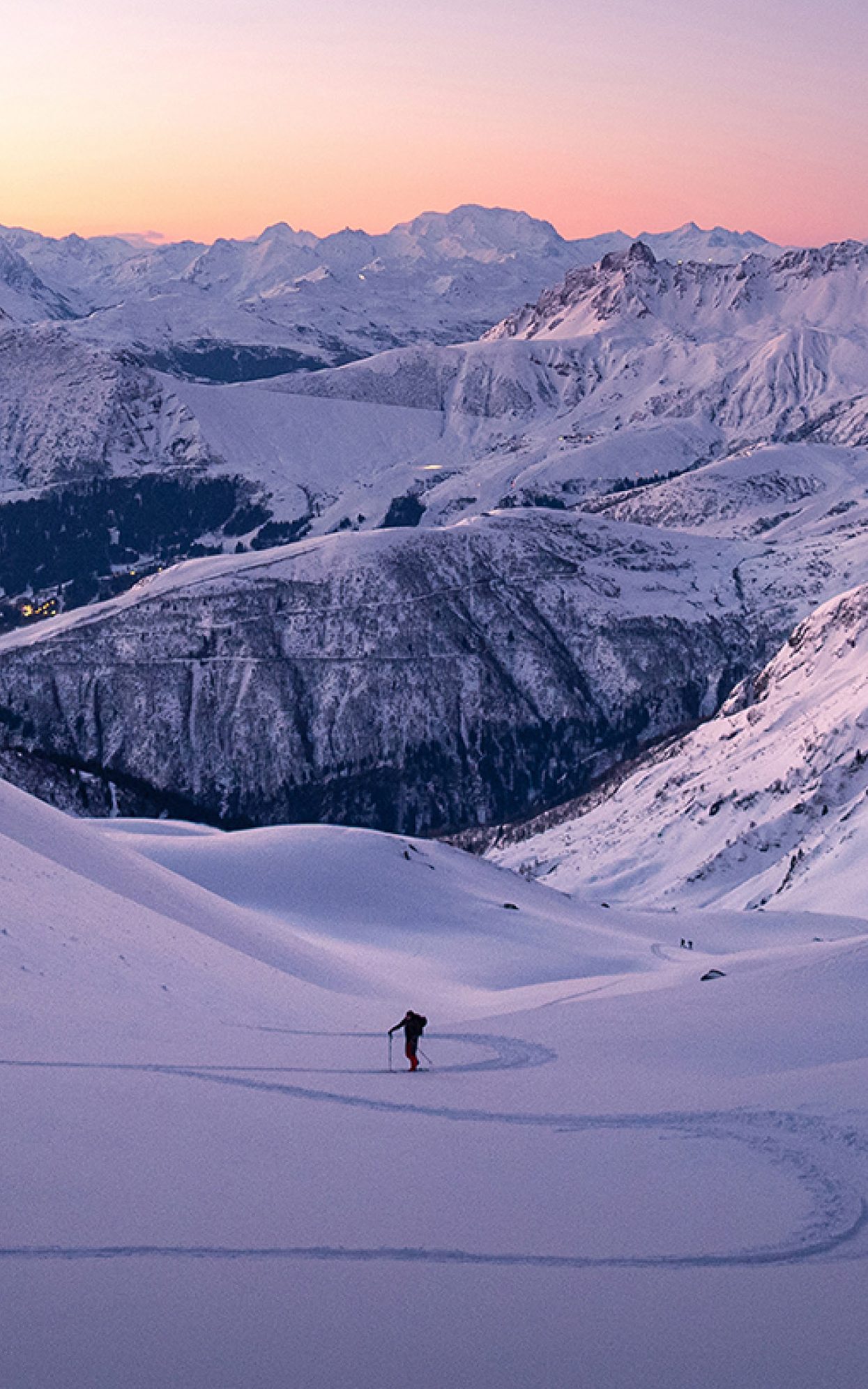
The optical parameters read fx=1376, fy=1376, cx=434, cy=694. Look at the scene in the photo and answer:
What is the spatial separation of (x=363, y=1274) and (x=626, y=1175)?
191 inches

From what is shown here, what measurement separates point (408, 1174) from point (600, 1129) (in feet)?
13.1

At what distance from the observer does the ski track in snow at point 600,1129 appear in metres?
13.6

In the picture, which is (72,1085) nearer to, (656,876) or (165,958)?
(165,958)

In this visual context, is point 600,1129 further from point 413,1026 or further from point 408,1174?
point 413,1026

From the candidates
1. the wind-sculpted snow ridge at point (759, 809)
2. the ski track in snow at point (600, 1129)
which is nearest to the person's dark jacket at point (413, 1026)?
the ski track in snow at point (600, 1129)

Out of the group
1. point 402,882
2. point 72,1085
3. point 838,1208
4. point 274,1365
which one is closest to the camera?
point 274,1365

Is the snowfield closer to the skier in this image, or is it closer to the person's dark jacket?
the skier

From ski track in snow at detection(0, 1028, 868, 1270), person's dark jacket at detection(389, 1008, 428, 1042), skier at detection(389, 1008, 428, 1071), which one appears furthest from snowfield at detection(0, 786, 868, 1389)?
person's dark jacket at detection(389, 1008, 428, 1042)

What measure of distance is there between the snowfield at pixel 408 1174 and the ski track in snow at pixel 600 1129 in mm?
55

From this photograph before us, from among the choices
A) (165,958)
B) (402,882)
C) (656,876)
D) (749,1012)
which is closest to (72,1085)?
(165,958)

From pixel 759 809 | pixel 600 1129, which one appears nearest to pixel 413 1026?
pixel 600 1129

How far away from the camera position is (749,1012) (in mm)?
28766

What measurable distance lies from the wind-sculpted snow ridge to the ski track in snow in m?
72.3

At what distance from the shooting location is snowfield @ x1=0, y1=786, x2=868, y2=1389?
39.2 feet
